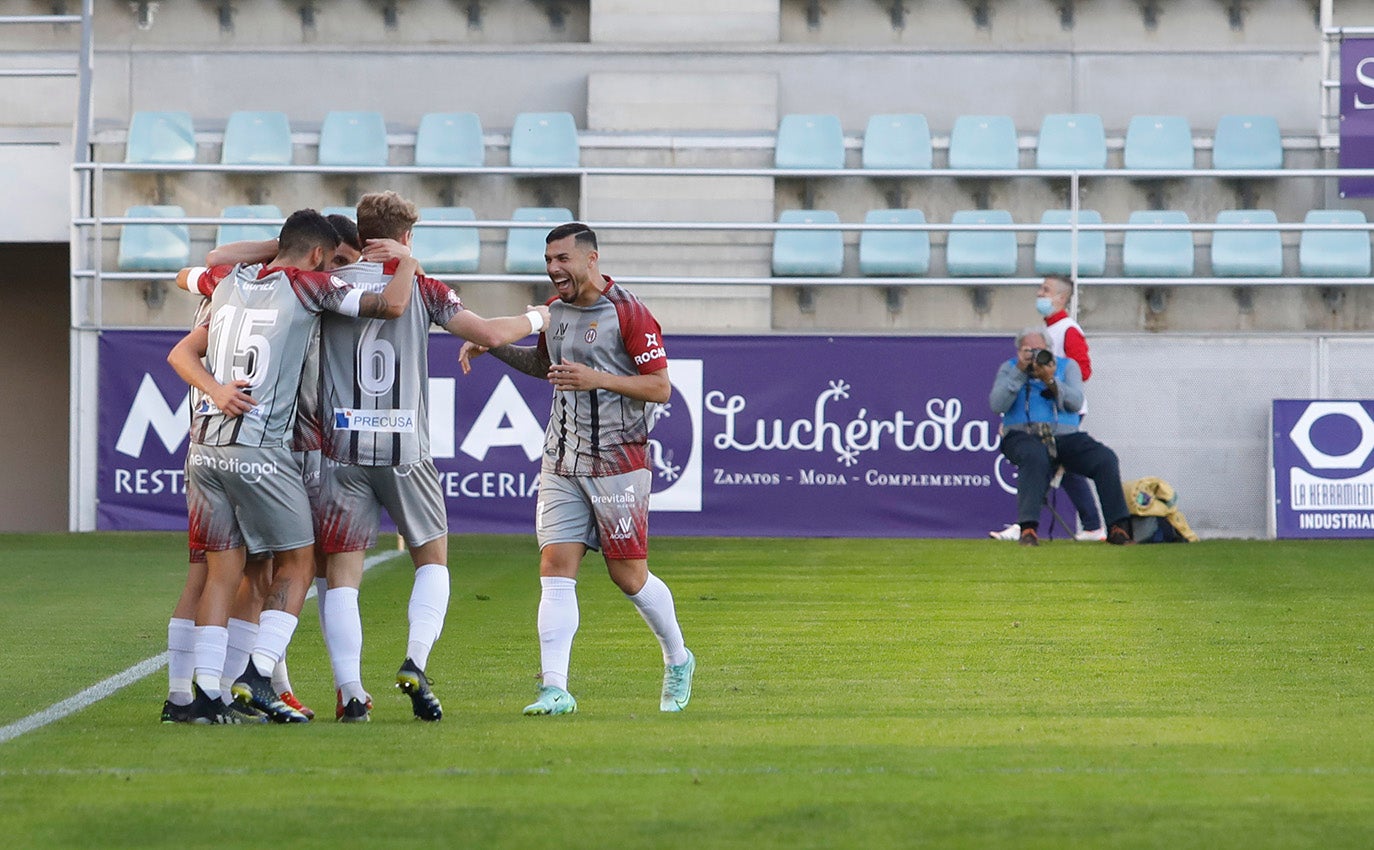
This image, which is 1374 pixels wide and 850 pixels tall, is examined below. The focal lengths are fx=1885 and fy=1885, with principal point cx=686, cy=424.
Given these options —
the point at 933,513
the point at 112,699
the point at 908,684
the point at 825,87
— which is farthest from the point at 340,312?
the point at 825,87

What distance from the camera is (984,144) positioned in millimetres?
18188

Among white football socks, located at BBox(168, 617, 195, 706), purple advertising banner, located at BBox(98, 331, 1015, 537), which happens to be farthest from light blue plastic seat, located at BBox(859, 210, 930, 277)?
white football socks, located at BBox(168, 617, 195, 706)

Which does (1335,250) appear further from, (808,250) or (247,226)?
(247,226)

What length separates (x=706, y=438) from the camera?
608 inches

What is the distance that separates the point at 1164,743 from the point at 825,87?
15.0 m

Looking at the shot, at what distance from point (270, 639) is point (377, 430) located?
2.48ft

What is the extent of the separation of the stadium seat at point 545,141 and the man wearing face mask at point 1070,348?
541 cm

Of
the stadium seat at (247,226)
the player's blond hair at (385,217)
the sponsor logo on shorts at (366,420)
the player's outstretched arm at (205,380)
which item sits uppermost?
the stadium seat at (247,226)

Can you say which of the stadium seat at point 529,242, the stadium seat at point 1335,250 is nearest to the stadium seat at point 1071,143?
the stadium seat at point 1335,250

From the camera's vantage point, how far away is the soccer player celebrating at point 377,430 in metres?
6.17

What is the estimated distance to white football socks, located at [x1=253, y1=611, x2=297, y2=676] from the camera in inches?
239

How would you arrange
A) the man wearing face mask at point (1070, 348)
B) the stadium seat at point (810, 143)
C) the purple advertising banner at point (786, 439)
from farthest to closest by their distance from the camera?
the stadium seat at point (810, 143) < the purple advertising banner at point (786, 439) < the man wearing face mask at point (1070, 348)

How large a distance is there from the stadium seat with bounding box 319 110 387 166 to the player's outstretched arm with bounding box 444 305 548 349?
12148 mm

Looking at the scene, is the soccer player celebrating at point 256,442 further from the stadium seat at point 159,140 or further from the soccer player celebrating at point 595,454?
the stadium seat at point 159,140
